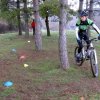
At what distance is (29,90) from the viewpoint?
7746 millimetres

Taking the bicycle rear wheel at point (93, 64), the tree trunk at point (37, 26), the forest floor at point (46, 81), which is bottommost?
the forest floor at point (46, 81)

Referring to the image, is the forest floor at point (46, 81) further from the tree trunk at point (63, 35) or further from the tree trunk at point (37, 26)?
the tree trunk at point (37, 26)

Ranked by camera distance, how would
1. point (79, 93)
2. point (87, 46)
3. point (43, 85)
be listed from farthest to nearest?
point (87, 46)
point (43, 85)
point (79, 93)

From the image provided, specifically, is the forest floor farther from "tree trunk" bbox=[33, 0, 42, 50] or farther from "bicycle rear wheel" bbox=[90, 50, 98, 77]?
"tree trunk" bbox=[33, 0, 42, 50]

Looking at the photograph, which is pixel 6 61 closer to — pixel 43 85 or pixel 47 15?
pixel 43 85

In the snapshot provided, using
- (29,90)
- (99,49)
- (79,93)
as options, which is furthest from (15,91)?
(99,49)

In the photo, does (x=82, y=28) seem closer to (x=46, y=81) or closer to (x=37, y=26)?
(x=46, y=81)

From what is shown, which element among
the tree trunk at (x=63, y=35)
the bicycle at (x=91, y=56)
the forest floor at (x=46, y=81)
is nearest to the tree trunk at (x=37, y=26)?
the forest floor at (x=46, y=81)

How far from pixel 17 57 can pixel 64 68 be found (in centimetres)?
351

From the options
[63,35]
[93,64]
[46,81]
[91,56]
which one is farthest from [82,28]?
[46,81]

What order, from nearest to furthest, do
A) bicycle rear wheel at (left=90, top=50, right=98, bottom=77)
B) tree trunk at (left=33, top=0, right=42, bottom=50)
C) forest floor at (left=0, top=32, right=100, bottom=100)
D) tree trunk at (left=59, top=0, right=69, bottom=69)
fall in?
forest floor at (left=0, top=32, right=100, bottom=100) → bicycle rear wheel at (left=90, top=50, right=98, bottom=77) → tree trunk at (left=59, top=0, right=69, bottom=69) → tree trunk at (left=33, top=0, right=42, bottom=50)

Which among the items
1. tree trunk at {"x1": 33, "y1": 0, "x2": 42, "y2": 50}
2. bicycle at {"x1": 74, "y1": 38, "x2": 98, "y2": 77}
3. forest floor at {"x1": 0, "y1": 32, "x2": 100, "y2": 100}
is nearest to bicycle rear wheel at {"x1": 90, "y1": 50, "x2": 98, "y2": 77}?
bicycle at {"x1": 74, "y1": 38, "x2": 98, "y2": 77}

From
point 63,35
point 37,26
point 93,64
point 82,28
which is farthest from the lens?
point 37,26

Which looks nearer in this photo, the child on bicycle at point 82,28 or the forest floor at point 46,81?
the forest floor at point 46,81
